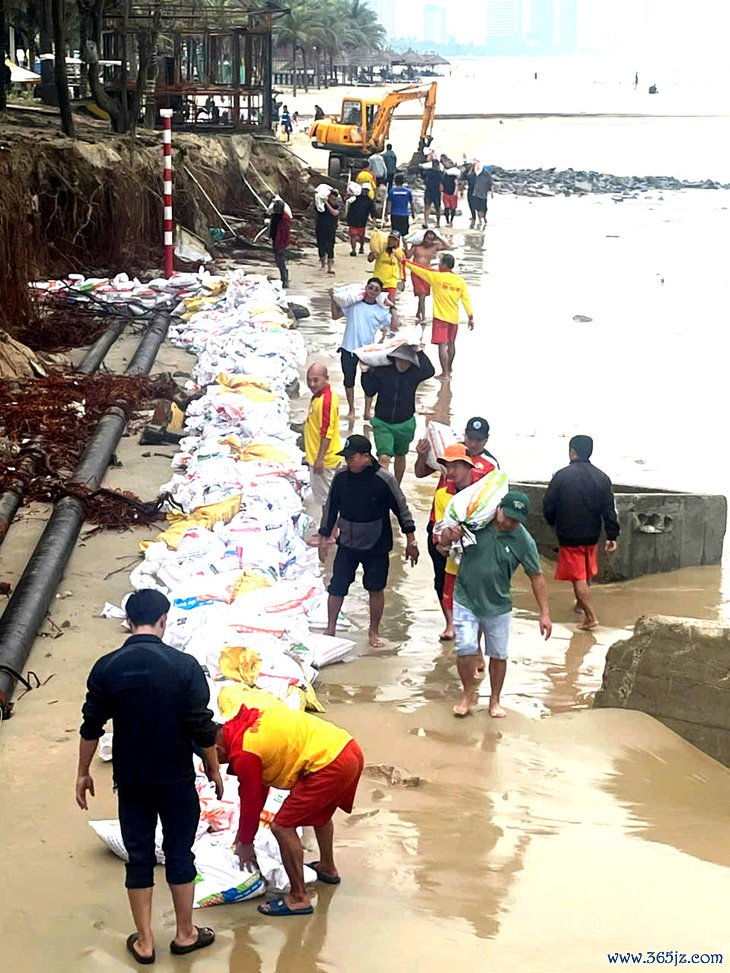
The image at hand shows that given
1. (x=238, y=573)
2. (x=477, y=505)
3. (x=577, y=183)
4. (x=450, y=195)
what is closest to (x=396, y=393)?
(x=238, y=573)

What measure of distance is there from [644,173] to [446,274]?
34625mm

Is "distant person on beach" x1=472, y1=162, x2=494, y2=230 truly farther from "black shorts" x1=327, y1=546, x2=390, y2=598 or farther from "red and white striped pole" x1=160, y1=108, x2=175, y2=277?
"black shorts" x1=327, y1=546, x2=390, y2=598

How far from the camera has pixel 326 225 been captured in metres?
20.3

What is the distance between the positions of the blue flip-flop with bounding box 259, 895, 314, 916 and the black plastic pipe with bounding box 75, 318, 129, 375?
8.12m

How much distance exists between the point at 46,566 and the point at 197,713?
11.4ft

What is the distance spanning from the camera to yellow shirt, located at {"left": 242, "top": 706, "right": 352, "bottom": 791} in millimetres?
4383

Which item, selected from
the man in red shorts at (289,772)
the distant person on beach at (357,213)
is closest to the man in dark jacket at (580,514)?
the man in red shorts at (289,772)

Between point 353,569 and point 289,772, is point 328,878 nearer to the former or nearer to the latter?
point 289,772

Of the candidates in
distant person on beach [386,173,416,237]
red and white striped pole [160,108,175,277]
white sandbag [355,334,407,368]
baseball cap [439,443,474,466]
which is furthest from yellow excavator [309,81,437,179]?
baseball cap [439,443,474,466]

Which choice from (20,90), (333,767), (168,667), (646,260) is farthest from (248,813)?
(20,90)

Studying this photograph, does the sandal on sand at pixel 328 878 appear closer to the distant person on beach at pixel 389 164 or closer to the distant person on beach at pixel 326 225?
the distant person on beach at pixel 326 225

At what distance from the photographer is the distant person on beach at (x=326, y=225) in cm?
1998

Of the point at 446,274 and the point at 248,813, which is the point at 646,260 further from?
the point at 248,813

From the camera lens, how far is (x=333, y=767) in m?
4.47
